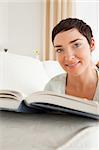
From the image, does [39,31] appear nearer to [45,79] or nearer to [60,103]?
[45,79]

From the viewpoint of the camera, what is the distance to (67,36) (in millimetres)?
953

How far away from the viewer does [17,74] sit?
55.7 inches

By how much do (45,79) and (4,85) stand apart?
35 cm

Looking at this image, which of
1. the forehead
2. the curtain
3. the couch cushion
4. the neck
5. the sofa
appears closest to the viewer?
the sofa

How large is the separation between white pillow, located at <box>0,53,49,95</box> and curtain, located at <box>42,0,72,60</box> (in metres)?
1.60

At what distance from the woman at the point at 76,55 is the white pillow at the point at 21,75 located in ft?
→ 0.81

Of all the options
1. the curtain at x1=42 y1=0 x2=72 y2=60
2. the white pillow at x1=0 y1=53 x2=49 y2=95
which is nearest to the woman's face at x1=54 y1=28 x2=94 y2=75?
the white pillow at x1=0 y1=53 x2=49 y2=95

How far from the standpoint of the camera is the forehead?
0.95 m

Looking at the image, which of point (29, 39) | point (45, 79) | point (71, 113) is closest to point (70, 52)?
point (71, 113)

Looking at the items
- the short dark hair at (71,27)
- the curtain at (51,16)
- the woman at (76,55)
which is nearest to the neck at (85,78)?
the woman at (76,55)

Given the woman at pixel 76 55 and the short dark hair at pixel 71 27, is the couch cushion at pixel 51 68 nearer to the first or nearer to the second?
the woman at pixel 76 55

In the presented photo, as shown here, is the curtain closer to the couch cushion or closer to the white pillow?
the couch cushion

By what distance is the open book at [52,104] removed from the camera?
533 millimetres

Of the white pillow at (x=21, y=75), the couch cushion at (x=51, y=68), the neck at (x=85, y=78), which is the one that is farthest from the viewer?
the couch cushion at (x=51, y=68)
